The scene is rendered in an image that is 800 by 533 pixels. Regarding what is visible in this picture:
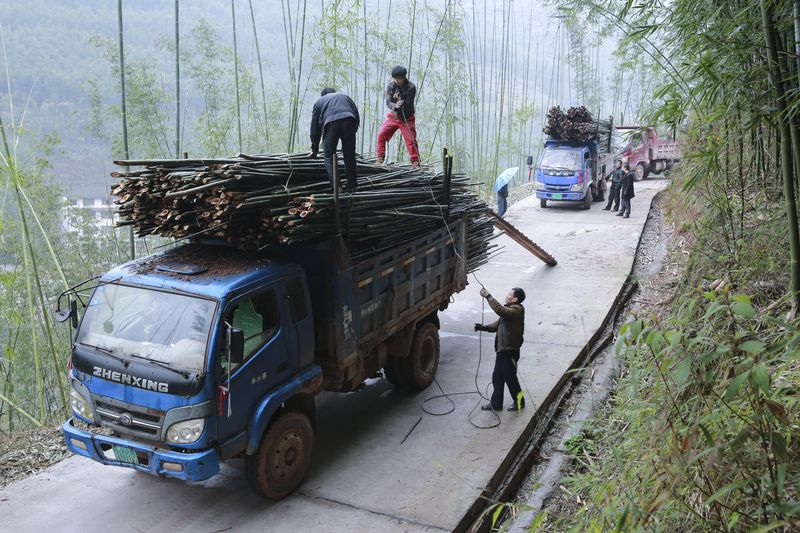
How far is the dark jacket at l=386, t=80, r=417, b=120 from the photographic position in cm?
863

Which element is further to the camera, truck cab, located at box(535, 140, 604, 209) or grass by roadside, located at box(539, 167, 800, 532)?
truck cab, located at box(535, 140, 604, 209)

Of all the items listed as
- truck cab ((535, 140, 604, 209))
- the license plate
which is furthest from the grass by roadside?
truck cab ((535, 140, 604, 209))

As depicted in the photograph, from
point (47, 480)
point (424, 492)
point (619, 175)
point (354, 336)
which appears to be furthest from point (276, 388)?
point (619, 175)

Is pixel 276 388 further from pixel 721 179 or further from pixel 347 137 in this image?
pixel 721 179

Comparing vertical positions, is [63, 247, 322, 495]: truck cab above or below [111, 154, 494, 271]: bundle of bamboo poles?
below

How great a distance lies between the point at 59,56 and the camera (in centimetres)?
1786

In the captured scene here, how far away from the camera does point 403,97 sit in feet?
28.3

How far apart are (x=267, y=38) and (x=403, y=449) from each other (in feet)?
65.8

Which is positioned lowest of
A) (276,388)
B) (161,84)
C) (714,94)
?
(276,388)

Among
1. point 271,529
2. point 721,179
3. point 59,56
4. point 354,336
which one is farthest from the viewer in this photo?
point 59,56

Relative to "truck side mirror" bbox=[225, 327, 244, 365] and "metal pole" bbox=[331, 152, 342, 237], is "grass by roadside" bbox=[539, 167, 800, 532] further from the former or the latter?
Result: "metal pole" bbox=[331, 152, 342, 237]

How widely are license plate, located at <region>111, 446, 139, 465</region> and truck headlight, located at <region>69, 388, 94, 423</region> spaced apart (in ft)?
1.14

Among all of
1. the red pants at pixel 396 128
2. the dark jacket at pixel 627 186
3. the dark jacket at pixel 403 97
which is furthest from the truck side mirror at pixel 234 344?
the dark jacket at pixel 627 186

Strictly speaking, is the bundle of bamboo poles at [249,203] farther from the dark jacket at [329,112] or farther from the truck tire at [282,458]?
the truck tire at [282,458]
